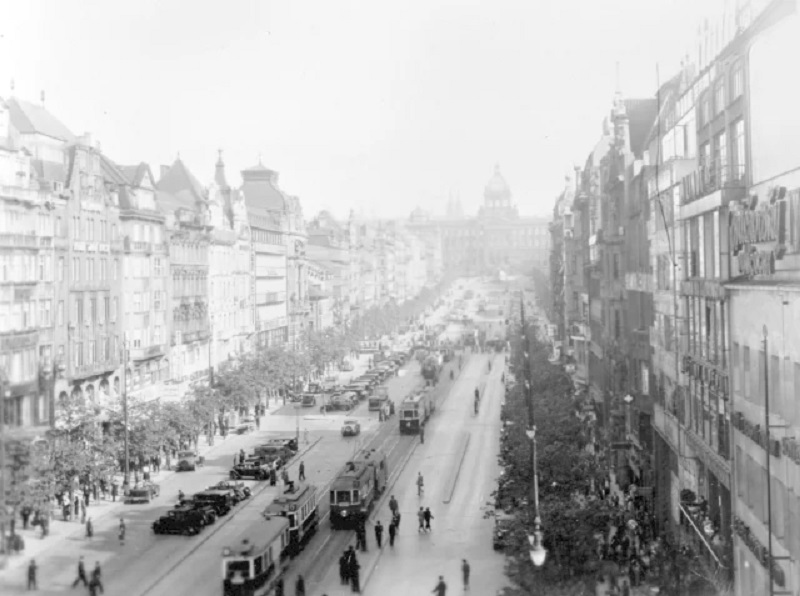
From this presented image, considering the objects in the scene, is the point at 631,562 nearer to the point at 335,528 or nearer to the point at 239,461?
the point at 335,528

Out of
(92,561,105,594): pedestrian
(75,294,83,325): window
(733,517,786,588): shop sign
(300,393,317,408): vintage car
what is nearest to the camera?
(733,517,786,588): shop sign

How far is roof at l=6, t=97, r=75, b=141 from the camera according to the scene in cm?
5631

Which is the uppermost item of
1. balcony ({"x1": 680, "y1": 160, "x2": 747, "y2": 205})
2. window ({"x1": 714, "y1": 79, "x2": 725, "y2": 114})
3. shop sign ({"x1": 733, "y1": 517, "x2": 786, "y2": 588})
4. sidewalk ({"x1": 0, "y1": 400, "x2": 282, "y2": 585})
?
window ({"x1": 714, "y1": 79, "x2": 725, "y2": 114})

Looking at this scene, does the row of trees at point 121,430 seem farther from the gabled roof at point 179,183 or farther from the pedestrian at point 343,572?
the gabled roof at point 179,183

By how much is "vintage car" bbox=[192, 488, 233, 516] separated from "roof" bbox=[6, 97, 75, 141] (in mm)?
18964

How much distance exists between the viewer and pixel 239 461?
58.8 meters

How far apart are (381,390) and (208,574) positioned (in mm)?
51317

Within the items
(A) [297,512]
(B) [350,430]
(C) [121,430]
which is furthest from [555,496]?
(B) [350,430]

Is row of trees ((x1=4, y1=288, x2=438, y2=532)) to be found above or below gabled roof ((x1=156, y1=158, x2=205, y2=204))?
below

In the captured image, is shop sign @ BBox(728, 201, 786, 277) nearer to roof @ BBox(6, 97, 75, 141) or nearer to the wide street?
the wide street

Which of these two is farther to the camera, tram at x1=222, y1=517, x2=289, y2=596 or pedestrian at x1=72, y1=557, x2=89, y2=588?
pedestrian at x1=72, y1=557, x2=89, y2=588

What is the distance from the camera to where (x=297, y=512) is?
42031 mm

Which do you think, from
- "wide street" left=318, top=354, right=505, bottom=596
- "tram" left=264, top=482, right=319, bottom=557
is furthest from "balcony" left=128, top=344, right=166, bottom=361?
"tram" left=264, top=482, right=319, bottom=557

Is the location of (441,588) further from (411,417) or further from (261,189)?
(261,189)
